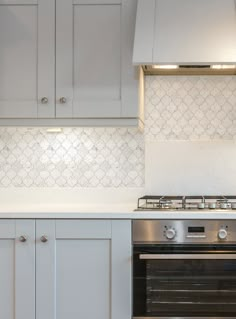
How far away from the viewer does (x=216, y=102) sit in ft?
8.57

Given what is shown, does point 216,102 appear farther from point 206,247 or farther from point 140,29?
point 206,247

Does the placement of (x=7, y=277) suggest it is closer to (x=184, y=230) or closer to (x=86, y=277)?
(x=86, y=277)

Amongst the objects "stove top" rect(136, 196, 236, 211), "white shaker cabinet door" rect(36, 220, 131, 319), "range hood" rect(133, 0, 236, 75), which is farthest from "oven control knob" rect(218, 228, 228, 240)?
"range hood" rect(133, 0, 236, 75)

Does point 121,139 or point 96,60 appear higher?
point 96,60

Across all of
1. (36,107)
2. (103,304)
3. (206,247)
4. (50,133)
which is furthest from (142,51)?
(103,304)

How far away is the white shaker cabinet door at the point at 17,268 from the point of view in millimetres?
2100

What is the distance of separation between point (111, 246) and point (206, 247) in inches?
17.3

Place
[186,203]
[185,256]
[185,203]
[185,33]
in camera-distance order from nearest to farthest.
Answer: [185,256] → [185,33] → [185,203] → [186,203]

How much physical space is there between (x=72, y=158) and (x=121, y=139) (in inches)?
12.2

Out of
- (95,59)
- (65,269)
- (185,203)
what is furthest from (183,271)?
(95,59)

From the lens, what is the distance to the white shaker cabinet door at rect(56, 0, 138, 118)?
2291 millimetres

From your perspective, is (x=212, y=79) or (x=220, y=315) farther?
(x=212, y=79)

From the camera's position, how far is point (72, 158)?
2641 millimetres

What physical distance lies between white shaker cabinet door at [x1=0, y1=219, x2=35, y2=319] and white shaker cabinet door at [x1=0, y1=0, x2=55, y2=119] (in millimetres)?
594
